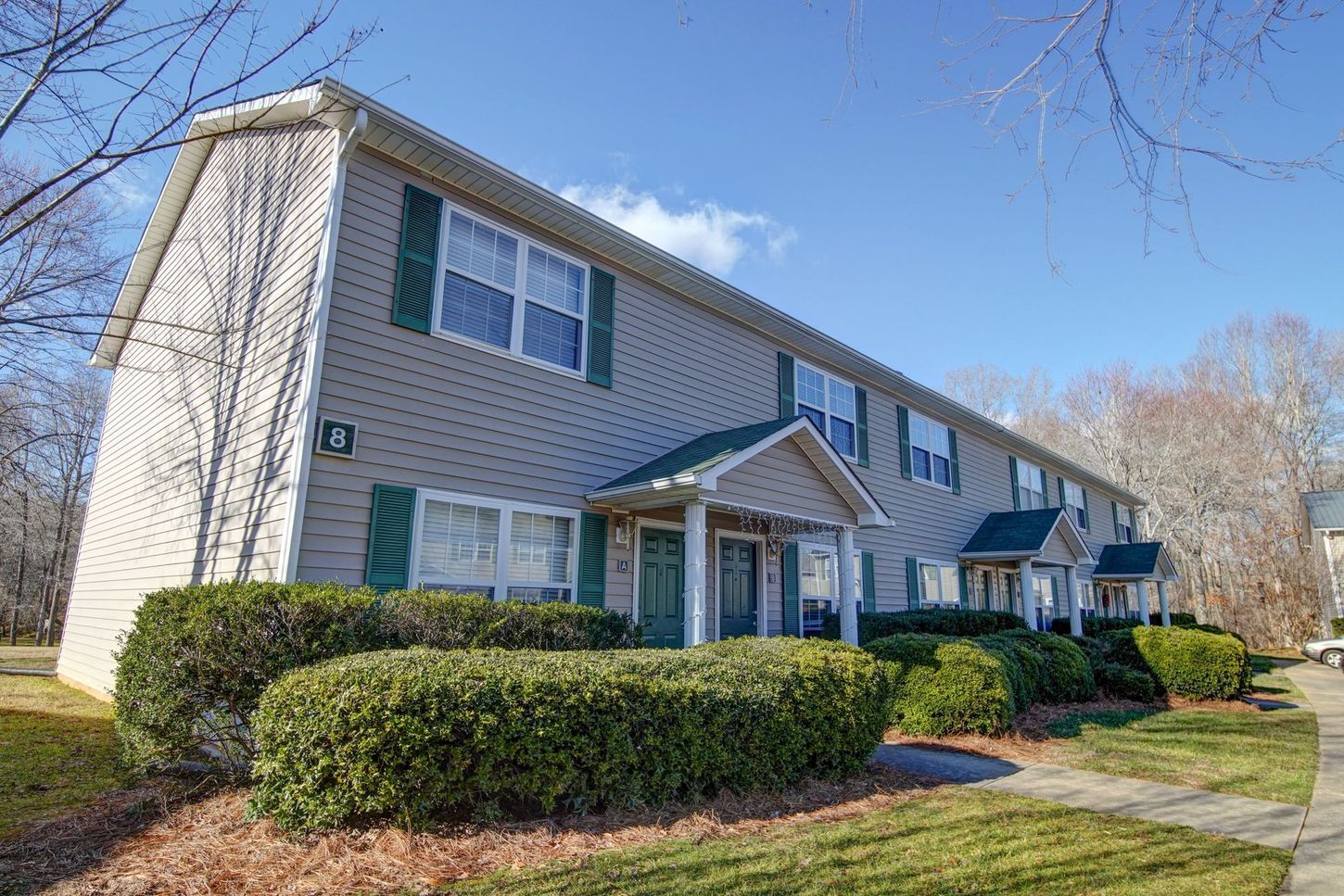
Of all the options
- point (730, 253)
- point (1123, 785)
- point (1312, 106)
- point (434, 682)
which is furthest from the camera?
point (730, 253)

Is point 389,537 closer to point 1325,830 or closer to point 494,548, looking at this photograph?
point 494,548

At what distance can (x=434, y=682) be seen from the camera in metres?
4.07

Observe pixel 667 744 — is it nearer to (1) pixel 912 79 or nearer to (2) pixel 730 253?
(1) pixel 912 79

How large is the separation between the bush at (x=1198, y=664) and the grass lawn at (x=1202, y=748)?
2.49 feet

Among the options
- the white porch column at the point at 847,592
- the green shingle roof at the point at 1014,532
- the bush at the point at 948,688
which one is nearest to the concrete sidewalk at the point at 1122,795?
the bush at the point at 948,688

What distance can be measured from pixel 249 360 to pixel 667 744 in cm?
613

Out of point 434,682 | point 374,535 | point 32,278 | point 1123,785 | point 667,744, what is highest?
point 32,278

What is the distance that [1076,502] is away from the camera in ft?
75.8

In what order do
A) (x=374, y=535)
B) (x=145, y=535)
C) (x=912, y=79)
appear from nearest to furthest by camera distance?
1. (x=912, y=79)
2. (x=374, y=535)
3. (x=145, y=535)

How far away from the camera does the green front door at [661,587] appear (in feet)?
29.4

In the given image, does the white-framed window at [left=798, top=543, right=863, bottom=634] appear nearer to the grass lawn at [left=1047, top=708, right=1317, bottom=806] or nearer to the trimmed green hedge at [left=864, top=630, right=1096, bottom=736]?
the trimmed green hedge at [left=864, top=630, right=1096, bottom=736]

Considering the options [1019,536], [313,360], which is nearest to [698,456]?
[313,360]

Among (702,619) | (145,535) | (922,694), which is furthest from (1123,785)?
(145,535)

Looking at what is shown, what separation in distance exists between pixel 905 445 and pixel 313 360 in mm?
11688
